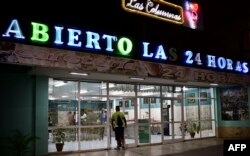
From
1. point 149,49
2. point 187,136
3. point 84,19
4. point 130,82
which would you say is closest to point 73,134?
point 130,82

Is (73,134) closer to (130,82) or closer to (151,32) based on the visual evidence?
(130,82)

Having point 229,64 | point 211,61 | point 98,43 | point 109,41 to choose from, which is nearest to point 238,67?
point 229,64

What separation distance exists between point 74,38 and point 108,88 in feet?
14.1

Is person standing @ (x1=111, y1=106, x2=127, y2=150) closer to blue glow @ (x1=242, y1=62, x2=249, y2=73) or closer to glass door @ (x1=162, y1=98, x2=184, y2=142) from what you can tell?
glass door @ (x1=162, y1=98, x2=184, y2=142)

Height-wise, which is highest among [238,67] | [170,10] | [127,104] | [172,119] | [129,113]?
[170,10]

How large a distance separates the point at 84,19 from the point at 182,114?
23.9ft

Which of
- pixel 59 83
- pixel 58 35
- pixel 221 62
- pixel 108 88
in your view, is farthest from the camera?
pixel 221 62

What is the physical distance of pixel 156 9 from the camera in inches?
612

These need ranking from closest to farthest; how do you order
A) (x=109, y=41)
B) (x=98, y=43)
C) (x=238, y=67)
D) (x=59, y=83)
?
(x=98, y=43) < (x=109, y=41) < (x=59, y=83) < (x=238, y=67)

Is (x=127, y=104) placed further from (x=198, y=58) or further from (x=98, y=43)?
(x=98, y=43)

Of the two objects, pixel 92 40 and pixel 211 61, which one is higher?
pixel 92 40

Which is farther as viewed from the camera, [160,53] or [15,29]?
[160,53]

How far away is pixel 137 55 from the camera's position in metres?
12.1

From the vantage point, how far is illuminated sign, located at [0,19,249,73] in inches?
364
